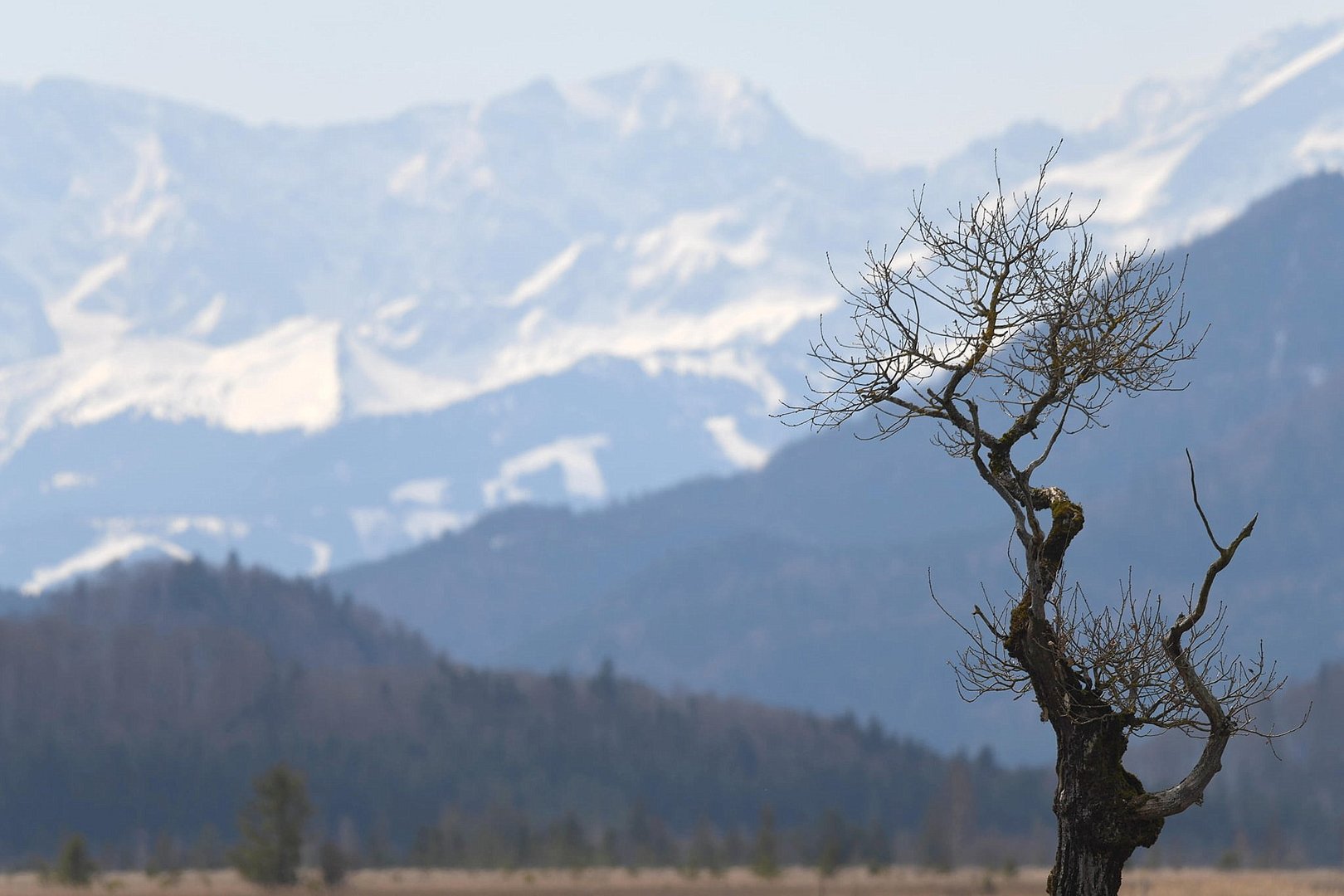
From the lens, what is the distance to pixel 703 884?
10694 centimetres

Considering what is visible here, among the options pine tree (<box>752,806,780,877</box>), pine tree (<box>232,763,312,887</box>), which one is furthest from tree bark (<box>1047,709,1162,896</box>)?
pine tree (<box>752,806,780,877</box>)

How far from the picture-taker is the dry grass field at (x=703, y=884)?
80.2 metres

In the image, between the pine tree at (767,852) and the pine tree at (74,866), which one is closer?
the pine tree at (74,866)

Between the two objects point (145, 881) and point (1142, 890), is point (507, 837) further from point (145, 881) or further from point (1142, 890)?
point (1142, 890)

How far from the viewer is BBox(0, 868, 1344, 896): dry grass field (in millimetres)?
80188

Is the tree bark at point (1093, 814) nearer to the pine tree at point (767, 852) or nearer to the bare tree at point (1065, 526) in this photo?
the bare tree at point (1065, 526)

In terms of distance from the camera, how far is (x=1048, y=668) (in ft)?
92.1

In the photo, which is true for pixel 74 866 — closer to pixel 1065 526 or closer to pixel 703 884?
pixel 703 884

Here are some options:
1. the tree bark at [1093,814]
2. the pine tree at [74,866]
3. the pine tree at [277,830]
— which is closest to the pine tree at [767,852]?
the pine tree at [277,830]

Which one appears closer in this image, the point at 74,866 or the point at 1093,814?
the point at 1093,814

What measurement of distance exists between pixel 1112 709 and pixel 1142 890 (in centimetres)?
3535

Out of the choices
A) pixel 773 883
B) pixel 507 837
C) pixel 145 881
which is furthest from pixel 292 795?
pixel 507 837

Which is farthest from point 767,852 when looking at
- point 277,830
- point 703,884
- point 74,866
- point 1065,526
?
point 1065,526

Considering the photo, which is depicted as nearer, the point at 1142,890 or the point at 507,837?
the point at 1142,890
